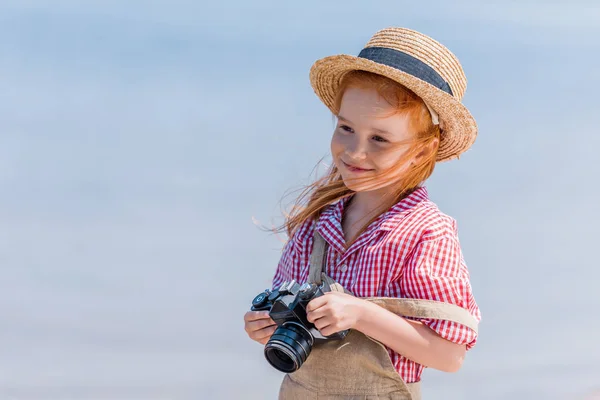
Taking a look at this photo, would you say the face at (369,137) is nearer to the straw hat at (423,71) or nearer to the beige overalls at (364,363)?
the straw hat at (423,71)

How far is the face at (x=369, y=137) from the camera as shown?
2316 mm

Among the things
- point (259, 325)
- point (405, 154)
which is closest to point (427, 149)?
point (405, 154)

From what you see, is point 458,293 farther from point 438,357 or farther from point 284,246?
point 284,246

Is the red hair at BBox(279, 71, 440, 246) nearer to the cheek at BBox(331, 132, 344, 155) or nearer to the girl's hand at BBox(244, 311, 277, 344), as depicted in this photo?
the cheek at BBox(331, 132, 344, 155)

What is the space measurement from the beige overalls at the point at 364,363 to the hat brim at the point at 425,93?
467 mm

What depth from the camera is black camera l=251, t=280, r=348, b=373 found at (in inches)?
85.0

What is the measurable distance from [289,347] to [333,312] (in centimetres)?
13

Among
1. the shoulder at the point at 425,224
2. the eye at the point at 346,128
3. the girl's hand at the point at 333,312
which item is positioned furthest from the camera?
the eye at the point at 346,128

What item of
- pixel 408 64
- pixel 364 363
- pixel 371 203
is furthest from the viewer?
pixel 371 203

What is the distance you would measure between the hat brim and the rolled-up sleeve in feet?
0.97

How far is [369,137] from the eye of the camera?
7.68 ft

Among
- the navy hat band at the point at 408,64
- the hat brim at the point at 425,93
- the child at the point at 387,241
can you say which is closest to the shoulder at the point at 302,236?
the child at the point at 387,241

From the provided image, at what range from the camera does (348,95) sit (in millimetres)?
2391

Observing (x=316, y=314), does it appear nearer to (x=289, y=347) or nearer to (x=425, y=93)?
(x=289, y=347)
